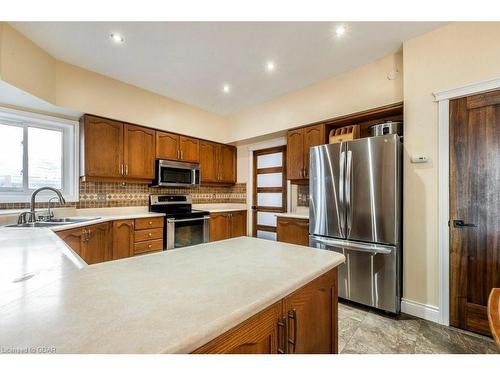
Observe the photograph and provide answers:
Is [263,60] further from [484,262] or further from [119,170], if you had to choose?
[484,262]

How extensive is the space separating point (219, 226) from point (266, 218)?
0.88 m

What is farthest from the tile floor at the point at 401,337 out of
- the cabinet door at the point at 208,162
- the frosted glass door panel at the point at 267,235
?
the cabinet door at the point at 208,162

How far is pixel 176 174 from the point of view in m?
3.73

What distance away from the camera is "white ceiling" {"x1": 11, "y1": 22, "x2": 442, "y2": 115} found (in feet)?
6.82

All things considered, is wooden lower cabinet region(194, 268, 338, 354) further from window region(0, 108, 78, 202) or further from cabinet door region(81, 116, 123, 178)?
window region(0, 108, 78, 202)

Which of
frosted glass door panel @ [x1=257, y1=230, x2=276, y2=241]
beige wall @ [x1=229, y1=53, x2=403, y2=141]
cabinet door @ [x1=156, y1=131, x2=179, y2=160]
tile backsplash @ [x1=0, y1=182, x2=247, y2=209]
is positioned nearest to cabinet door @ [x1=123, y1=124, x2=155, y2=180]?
cabinet door @ [x1=156, y1=131, x2=179, y2=160]

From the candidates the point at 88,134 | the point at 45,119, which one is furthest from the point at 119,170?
the point at 45,119

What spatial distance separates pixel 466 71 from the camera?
6.47 feet

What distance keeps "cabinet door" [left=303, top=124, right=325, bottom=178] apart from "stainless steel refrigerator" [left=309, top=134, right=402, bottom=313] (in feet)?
1.60

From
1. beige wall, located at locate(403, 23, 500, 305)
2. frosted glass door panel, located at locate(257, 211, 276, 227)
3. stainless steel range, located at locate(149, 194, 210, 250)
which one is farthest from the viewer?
frosted glass door panel, located at locate(257, 211, 276, 227)

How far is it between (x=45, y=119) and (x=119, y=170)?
103 centimetres

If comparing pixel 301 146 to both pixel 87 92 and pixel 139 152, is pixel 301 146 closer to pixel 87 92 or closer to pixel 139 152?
pixel 139 152

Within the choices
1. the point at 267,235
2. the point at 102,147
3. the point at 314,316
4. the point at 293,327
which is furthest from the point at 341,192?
the point at 102,147
